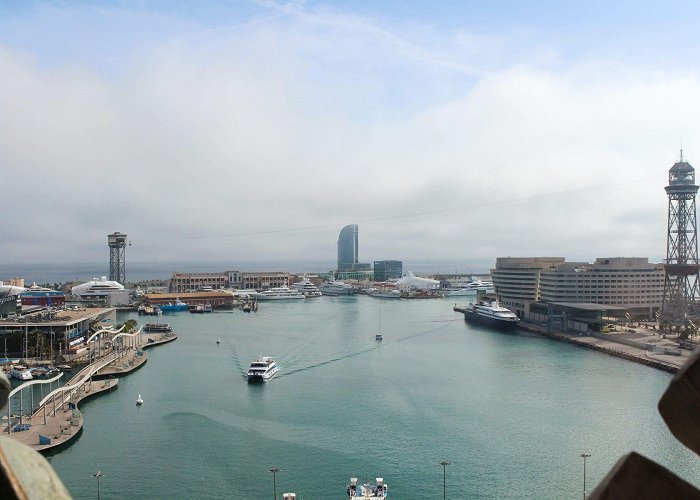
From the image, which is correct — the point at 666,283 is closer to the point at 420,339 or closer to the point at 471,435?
the point at 420,339

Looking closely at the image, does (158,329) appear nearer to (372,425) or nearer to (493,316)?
(493,316)

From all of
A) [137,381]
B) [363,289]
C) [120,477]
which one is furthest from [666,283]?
[363,289]

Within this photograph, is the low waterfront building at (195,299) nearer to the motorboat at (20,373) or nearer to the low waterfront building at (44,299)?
the low waterfront building at (44,299)

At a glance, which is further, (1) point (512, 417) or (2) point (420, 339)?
(2) point (420, 339)

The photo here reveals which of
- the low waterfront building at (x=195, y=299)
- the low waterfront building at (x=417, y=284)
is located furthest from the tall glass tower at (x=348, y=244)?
the low waterfront building at (x=195, y=299)

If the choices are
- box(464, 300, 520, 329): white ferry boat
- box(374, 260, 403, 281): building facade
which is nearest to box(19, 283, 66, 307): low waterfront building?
box(464, 300, 520, 329): white ferry boat
